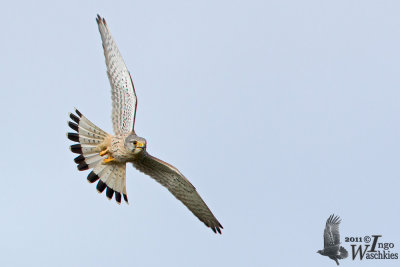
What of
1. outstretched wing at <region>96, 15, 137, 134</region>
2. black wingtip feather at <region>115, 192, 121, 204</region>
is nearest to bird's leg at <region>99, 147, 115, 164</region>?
outstretched wing at <region>96, 15, 137, 134</region>

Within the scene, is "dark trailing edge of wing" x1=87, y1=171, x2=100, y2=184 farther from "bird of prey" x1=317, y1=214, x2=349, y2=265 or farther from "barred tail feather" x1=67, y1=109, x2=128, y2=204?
"bird of prey" x1=317, y1=214, x2=349, y2=265

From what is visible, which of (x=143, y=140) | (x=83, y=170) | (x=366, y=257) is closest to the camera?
(x=143, y=140)

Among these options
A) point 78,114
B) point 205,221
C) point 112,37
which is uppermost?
point 112,37

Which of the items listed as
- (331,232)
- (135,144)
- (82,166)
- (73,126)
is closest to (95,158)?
(82,166)

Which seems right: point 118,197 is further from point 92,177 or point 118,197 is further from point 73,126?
point 73,126

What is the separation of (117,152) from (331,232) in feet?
21.9

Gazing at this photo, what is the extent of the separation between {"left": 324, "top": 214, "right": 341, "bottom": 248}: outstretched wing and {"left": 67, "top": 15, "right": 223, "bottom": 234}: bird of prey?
4013 mm

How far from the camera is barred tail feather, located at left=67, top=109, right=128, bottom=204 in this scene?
20.4m

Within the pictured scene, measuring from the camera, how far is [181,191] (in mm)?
20422

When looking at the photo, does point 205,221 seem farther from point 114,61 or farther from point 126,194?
point 114,61

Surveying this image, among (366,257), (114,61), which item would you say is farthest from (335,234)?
(114,61)

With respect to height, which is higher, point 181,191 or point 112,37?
point 112,37

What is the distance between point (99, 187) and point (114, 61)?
287 cm

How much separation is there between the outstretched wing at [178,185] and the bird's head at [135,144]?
0.40m
